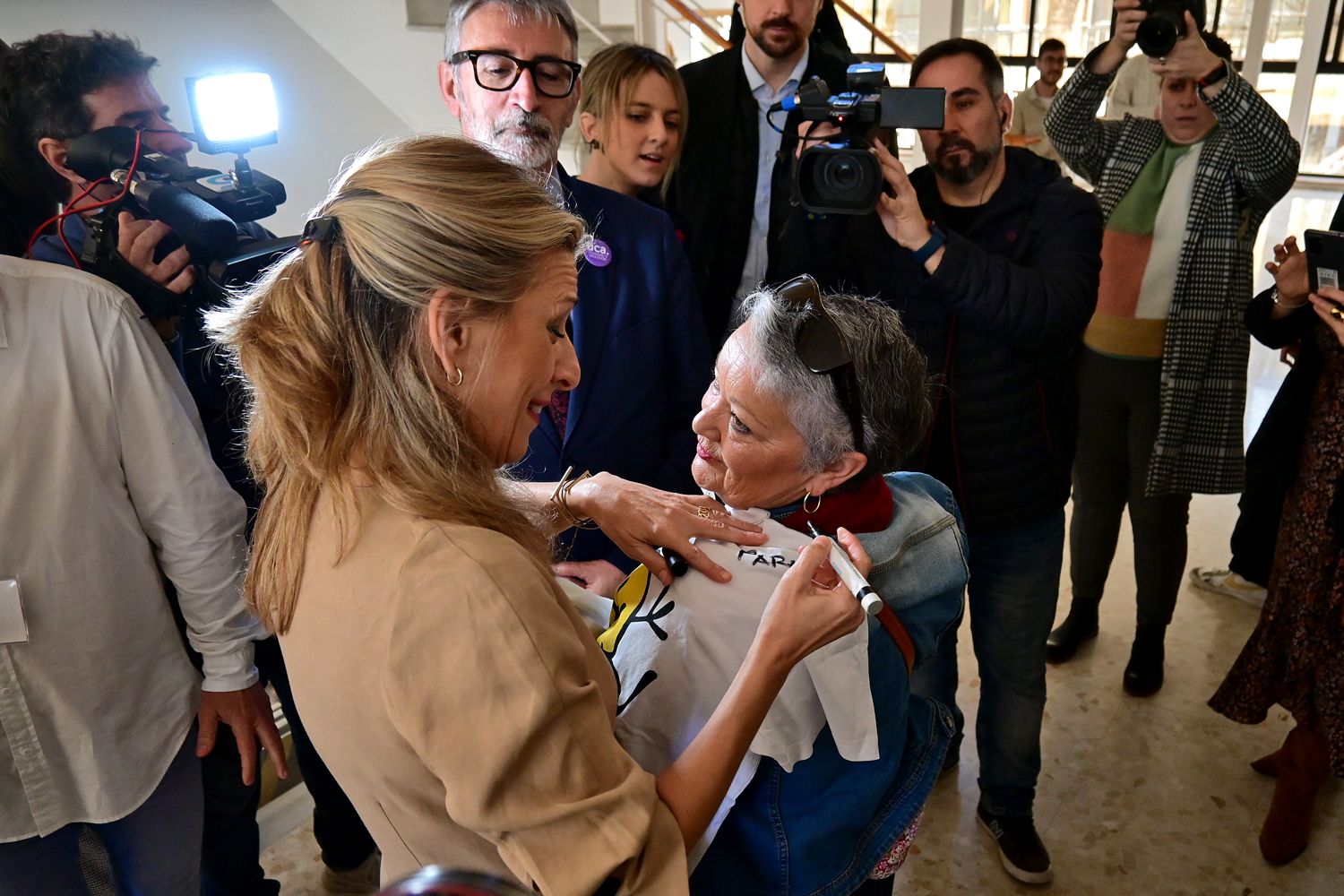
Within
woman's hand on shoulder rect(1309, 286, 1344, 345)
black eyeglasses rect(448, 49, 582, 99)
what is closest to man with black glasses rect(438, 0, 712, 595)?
black eyeglasses rect(448, 49, 582, 99)

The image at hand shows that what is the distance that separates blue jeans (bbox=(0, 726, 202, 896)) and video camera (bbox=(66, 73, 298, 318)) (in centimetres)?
69

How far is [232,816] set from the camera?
175 cm

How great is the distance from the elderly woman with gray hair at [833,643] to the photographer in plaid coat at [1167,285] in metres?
1.44

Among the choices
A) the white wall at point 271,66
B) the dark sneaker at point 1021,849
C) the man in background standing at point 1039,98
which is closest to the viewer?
the dark sneaker at point 1021,849

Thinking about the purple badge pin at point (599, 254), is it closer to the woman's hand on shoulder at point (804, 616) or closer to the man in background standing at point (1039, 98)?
the woman's hand on shoulder at point (804, 616)

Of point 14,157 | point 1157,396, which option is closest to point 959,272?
point 1157,396

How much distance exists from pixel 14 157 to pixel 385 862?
133cm

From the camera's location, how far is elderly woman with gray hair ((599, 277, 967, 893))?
Answer: 1.12 meters

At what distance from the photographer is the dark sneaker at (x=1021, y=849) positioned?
2.10 meters

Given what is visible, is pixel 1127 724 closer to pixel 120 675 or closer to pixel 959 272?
pixel 959 272

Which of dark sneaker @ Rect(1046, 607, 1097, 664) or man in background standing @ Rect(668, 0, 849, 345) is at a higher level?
man in background standing @ Rect(668, 0, 849, 345)

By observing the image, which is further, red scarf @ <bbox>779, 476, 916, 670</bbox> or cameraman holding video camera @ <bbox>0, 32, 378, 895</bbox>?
cameraman holding video camera @ <bbox>0, 32, 378, 895</bbox>

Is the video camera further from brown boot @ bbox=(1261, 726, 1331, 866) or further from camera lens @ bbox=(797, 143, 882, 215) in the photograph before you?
brown boot @ bbox=(1261, 726, 1331, 866)

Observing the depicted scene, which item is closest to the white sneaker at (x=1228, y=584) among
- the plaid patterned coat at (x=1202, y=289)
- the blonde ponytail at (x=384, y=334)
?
the plaid patterned coat at (x=1202, y=289)
